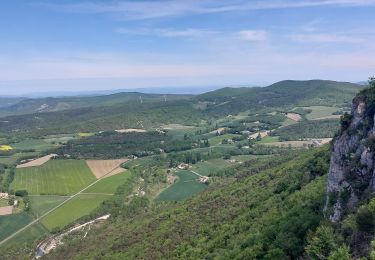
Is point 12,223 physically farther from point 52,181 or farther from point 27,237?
point 52,181

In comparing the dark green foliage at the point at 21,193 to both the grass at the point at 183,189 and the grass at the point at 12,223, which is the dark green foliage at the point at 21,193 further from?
the grass at the point at 183,189

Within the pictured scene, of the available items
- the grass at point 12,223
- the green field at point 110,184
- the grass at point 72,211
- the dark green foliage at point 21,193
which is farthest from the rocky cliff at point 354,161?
the dark green foliage at point 21,193

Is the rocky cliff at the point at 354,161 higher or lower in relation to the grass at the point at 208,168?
higher

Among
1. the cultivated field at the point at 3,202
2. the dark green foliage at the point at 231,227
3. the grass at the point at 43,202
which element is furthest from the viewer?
the cultivated field at the point at 3,202

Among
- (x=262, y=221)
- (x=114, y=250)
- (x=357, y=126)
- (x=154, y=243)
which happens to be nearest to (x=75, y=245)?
(x=114, y=250)

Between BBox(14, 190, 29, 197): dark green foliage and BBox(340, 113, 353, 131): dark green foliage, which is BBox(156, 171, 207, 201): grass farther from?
→ BBox(340, 113, 353, 131): dark green foliage

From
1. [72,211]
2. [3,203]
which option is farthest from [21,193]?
[72,211]
